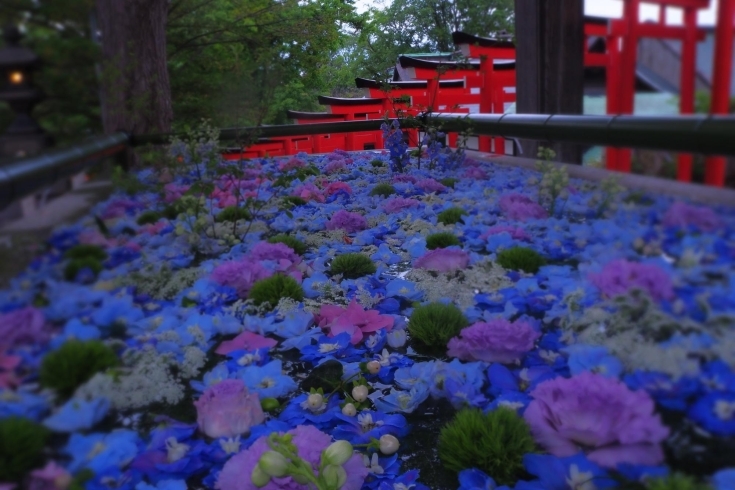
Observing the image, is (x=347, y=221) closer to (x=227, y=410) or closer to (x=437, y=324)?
(x=437, y=324)

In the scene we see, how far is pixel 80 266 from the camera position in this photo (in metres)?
0.36

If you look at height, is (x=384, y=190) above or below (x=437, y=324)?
above

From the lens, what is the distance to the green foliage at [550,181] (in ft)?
1.49

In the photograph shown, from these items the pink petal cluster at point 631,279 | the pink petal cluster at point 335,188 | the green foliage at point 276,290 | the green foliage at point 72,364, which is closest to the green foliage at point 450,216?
the pink petal cluster at point 335,188

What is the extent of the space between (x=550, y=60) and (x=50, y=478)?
0.47m

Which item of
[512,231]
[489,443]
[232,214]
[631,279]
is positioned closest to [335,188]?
[232,214]

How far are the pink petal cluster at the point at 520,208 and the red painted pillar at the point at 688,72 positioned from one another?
207mm

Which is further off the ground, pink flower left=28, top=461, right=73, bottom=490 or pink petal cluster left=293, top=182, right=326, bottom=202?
pink petal cluster left=293, top=182, right=326, bottom=202

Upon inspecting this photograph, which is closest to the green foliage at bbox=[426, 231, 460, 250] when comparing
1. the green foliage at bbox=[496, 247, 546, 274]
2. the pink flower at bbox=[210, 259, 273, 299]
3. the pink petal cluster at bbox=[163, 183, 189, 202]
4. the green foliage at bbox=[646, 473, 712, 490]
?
the green foliage at bbox=[496, 247, 546, 274]

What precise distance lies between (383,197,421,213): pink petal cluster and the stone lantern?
50 centimetres

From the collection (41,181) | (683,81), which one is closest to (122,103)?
(41,181)

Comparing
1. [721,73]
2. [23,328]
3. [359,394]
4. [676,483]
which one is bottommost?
[359,394]

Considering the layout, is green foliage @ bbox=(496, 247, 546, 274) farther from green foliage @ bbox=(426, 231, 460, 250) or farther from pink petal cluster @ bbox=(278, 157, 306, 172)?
pink petal cluster @ bbox=(278, 157, 306, 172)

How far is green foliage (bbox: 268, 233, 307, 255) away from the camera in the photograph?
0.81m
